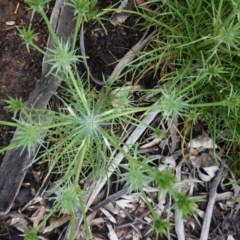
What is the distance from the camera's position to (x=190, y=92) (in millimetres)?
1829

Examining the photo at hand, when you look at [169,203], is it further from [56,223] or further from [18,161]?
[18,161]

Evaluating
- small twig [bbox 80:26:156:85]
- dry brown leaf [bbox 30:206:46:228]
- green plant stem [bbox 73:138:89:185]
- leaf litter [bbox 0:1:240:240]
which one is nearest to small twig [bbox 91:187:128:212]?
leaf litter [bbox 0:1:240:240]

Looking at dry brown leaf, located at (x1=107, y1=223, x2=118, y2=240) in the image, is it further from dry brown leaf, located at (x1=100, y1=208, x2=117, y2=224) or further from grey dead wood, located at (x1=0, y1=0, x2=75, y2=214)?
grey dead wood, located at (x1=0, y1=0, x2=75, y2=214)

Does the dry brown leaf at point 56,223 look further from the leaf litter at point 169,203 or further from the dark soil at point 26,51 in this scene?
the dark soil at point 26,51

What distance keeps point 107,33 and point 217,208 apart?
2.52ft

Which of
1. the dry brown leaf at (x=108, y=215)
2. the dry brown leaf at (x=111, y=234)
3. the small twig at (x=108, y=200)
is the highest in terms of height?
the small twig at (x=108, y=200)

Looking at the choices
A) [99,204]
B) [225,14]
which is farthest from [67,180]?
[225,14]

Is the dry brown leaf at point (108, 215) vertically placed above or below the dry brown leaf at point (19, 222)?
below

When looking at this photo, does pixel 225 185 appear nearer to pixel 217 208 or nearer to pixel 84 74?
pixel 217 208

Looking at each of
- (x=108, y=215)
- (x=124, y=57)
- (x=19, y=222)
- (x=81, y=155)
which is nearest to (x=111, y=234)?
(x=108, y=215)

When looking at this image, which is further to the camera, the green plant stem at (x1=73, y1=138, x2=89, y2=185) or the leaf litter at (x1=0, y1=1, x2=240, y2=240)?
the leaf litter at (x1=0, y1=1, x2=240, y2=240)

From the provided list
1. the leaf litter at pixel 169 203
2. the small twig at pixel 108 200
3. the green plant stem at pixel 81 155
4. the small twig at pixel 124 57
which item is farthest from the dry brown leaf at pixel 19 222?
the small twig at pixel 124 57

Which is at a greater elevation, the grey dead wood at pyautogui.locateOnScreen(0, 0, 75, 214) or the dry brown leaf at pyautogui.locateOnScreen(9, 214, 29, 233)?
the grey dead wood at pyautogui.locateOnScreen(0, 0, 75, 214)

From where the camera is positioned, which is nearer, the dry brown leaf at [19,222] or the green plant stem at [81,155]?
the green plant stem at [81,155]
